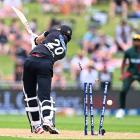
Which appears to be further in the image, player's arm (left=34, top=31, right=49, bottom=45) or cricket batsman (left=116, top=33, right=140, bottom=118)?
cricket batsman (left=116, top=33, right=140, bottom=118)

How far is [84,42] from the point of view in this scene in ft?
97.7

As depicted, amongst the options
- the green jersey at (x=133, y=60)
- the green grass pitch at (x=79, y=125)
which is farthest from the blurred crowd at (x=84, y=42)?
the green grass pitch at (x=79, y=125)

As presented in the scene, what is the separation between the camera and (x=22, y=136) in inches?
509

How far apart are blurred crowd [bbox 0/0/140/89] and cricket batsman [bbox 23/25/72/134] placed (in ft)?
39.5

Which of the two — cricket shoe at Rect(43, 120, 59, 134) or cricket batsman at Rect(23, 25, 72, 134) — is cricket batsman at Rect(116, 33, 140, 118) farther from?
cricket shoe at Rect(43, 120, 59, 134)

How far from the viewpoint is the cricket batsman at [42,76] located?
1302 cm

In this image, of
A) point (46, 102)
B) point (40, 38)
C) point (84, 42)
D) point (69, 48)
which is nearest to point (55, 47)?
point (40, 38)

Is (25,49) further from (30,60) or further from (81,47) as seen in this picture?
(30,60)

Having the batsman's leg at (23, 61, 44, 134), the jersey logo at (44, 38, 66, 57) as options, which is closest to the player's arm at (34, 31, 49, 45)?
the jersey logo at (44, 38, 66, 57)

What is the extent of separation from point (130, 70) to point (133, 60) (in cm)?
36

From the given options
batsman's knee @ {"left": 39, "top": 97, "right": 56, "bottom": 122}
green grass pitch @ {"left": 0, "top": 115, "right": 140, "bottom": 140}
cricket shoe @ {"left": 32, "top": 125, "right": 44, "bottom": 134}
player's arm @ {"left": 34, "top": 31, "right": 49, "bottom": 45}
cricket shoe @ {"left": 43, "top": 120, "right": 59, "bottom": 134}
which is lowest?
green grass pitch @ {"left": 0, "top": 115, "right": 140, "bottom": 140}

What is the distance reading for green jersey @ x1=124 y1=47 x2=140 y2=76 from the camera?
22.0m

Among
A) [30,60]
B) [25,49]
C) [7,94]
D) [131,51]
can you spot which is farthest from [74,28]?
[30,60]

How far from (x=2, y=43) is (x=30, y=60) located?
16.2m
